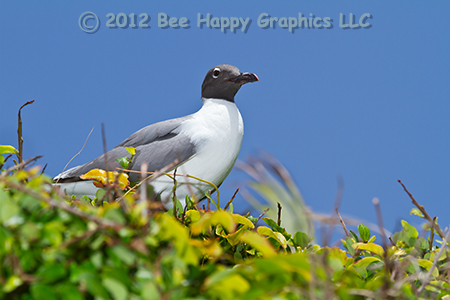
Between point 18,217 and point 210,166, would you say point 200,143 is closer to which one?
point 210,166

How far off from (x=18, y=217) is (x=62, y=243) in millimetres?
123

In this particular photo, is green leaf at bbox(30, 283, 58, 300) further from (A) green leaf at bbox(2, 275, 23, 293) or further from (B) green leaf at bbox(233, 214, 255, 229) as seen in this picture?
(B) green leaf at bbox(233, 214, 255, 229)

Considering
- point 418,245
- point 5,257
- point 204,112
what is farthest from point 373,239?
point 204,112

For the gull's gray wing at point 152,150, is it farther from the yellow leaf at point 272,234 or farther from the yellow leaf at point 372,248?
the yellow leaf at point 372,248

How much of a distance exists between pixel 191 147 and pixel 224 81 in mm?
709

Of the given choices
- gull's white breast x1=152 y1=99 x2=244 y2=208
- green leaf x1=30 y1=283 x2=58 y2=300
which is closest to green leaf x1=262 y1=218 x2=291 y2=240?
gull's white breast x1=152 y1=99 x2=244 y2=208

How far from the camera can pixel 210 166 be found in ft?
9.32

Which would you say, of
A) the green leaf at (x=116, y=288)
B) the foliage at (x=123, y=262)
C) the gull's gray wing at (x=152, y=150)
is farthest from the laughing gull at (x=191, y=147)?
the green leaf at (x=116, y=288)

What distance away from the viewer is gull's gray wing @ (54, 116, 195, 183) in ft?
9.15

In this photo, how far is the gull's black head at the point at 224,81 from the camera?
316 centimetres

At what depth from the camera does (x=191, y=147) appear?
283cm

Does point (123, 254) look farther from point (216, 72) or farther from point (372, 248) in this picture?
point (216, 72)

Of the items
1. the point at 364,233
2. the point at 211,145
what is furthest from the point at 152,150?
the point at 364,233

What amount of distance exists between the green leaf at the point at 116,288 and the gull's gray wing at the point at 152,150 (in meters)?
1.95
